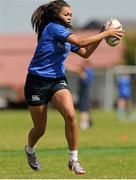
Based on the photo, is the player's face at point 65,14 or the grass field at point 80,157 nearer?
the player's face at point 65,14

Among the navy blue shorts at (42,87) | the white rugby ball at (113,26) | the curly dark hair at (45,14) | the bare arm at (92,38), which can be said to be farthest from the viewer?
the navy blue shorts at (42,87)

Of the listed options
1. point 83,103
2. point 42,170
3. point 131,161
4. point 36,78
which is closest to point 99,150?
point 131,161

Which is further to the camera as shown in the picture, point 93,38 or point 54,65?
point 54,65

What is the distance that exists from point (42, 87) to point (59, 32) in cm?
77

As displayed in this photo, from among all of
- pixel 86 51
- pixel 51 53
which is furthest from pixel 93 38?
pixel 86 51

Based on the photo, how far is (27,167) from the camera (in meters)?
10.5

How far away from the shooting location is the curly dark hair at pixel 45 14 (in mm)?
9141

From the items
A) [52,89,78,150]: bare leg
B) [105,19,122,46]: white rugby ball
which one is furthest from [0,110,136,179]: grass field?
[105,19,122,46]: white rugby ball

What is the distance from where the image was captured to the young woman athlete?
902cm

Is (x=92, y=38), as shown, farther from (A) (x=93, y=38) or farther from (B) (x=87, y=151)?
(B) (x=87, y=151)

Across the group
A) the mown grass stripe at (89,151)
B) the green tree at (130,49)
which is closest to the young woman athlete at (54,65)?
the mown grass stripe at (89,151)

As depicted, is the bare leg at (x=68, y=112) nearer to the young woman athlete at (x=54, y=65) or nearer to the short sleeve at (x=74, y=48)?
the young woman athlete at (x=54, y=65)

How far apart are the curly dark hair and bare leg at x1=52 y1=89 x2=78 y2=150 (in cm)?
86

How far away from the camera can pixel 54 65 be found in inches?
363
